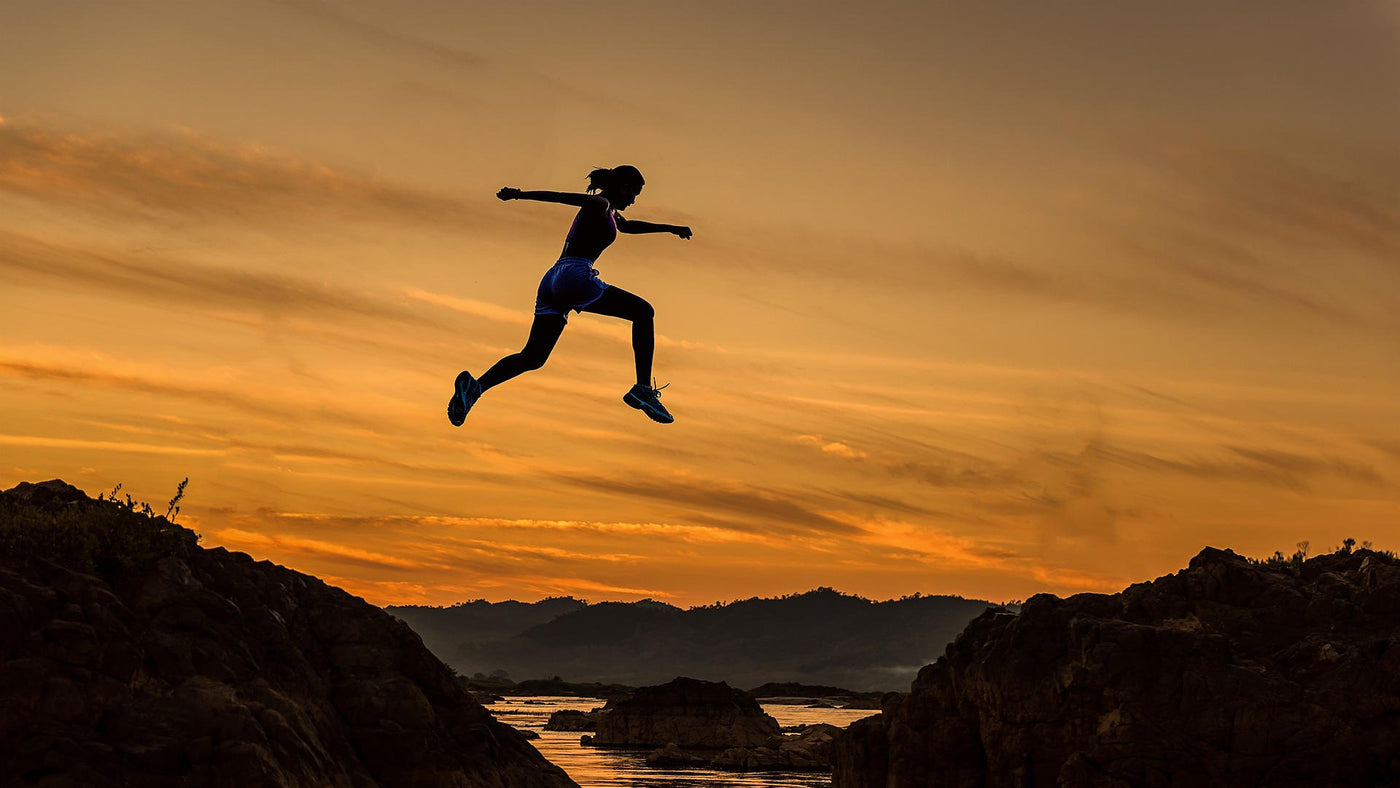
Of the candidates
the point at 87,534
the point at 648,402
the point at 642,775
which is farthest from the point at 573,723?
the point at 648,402

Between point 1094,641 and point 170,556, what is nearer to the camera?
point 170,556

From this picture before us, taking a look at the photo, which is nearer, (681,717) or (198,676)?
(198,676)

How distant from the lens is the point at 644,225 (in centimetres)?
2009

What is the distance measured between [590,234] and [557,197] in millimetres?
1350

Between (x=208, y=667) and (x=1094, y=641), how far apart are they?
79.9 feet

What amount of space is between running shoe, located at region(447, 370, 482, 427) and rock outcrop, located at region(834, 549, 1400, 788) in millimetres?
23425

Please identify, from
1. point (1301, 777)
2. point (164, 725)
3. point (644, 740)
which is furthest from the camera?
point (644, 740)

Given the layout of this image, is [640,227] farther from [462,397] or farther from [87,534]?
[87,534]

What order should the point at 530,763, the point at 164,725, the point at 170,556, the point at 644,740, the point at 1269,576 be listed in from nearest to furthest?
1. the point at 164,725
2. the point at 170,556
3. the point at 530,763
4. the point at 1269,576
5. the point at 644,740

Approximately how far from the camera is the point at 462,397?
736 inches

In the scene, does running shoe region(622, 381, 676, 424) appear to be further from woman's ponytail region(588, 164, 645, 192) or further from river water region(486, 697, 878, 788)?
river water region(486, 697, 878, 788)

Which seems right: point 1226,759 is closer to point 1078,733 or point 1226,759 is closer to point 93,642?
point 1078,733

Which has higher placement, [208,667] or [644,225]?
[644,225]

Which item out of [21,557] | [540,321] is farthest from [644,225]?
[21,557]
